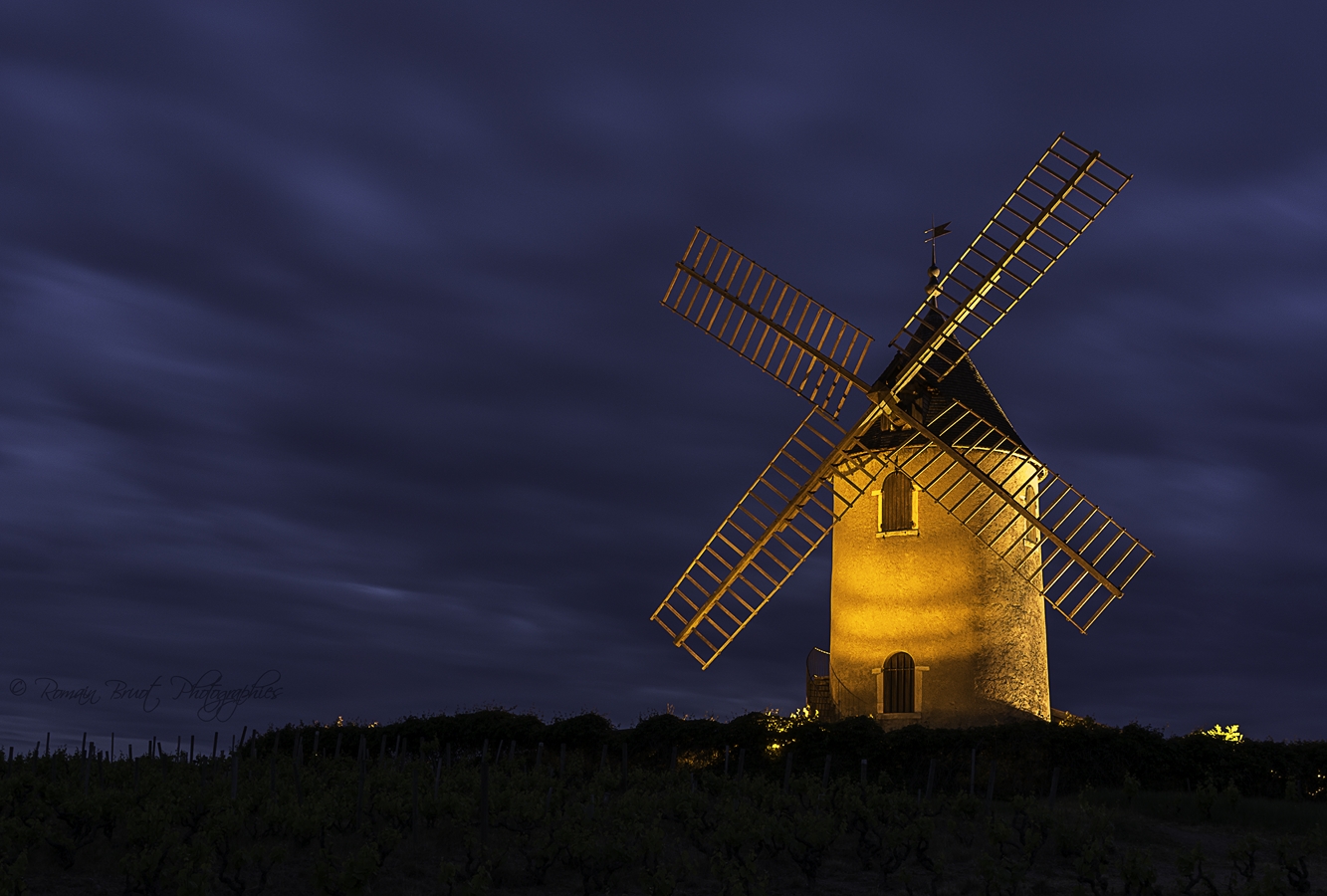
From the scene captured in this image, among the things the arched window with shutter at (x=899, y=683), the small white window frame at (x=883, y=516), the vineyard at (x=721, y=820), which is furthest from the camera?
the small white window frame at (x=883, y=516)

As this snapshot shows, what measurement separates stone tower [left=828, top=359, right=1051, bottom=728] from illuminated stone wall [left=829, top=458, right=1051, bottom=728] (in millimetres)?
17

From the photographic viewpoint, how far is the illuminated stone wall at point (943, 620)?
781 inches

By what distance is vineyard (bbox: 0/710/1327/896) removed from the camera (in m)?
11.3

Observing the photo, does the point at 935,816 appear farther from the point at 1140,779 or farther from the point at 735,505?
the point at 735,505

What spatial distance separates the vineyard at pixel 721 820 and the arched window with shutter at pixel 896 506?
12.2 ft

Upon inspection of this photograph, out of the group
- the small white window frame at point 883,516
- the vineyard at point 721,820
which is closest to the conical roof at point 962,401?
the small white window frame at point 883,516

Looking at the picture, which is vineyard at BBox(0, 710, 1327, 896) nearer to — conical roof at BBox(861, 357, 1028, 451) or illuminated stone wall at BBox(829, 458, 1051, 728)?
illuminated stone wall at BBox(829, 458, 1051, 728)

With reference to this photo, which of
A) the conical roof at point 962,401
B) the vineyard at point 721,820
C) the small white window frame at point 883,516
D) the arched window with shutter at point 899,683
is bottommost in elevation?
the vineyard at point 721,820

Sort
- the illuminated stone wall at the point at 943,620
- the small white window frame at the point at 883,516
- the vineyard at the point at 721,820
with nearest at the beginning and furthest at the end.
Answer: the vineyard at the point at 721,820, the illuminated stone wall at the point at 943,620, the small white window frame at the point at 883,516

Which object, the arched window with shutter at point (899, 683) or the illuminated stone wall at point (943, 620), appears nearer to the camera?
the illuminated stone wall at point (943, 620)

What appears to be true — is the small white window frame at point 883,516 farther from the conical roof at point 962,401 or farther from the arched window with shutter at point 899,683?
the arched window with shutter at point 899,683

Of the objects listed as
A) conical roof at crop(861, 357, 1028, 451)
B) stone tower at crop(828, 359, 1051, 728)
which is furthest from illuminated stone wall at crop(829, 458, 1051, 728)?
conical roof at crop(861, 357, 1028, 451)

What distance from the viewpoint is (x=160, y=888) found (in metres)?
10.8


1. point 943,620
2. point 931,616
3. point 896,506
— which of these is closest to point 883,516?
point 896,506
